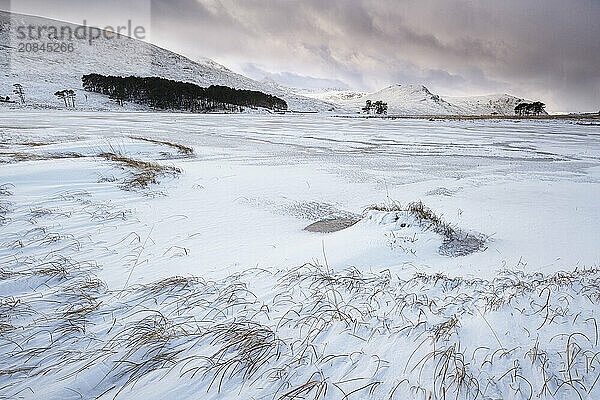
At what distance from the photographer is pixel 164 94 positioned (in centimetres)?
8550

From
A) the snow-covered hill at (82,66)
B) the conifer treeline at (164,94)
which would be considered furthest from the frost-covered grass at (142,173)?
the conifer treeline at (164,94)

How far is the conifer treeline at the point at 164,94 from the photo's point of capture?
280ft

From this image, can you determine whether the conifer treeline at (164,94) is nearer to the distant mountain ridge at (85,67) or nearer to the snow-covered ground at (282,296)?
the distant mountain ridge at (85,67)

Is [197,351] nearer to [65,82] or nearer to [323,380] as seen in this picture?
[323,380]

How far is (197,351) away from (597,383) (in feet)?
8.98

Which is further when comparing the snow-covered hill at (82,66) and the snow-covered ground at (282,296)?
the snow-covered hill at (82,66)

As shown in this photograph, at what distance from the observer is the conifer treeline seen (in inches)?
3364

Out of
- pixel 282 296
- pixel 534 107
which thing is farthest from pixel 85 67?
Result: pixel 534 107

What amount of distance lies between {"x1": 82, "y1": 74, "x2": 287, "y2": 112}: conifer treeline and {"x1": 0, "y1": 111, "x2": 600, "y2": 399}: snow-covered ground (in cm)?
8779

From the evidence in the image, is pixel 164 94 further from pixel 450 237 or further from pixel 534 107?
pixel 534 107

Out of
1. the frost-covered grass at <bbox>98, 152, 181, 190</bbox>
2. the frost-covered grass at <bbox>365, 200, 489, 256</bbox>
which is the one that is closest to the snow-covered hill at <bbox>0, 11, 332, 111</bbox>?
the frost-covered grass at <bbox>98, 152, 181, 190</bbox>

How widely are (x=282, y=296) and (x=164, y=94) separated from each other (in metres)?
96.4

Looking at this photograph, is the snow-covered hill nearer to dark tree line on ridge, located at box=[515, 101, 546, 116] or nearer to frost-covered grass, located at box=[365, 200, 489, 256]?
frost-covered grass, located at box=[365, 200, 489, 256]

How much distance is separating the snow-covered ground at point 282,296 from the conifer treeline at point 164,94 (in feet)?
288
